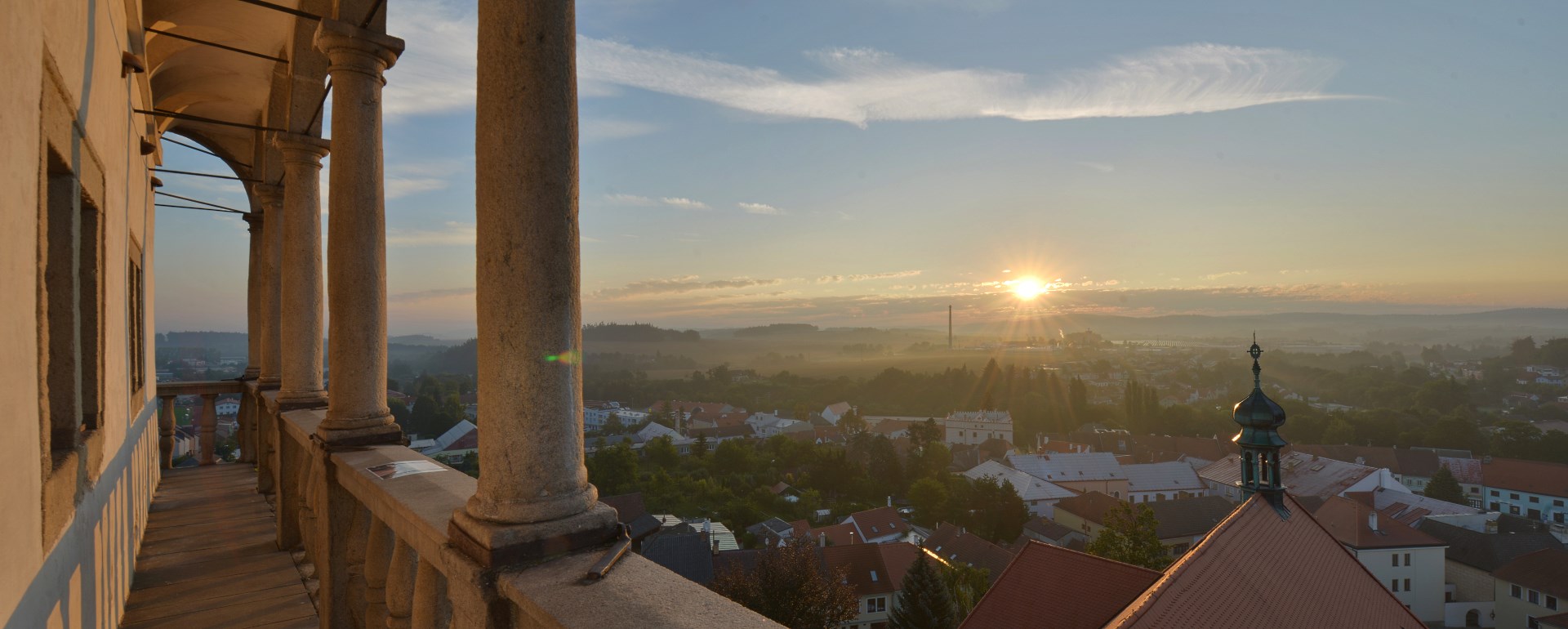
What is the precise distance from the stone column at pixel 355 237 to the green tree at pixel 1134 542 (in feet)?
98.7

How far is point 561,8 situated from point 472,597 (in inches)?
80.7

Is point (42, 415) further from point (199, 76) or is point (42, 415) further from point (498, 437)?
point (199, 76)

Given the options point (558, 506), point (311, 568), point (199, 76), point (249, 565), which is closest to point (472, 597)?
point (558, 506)

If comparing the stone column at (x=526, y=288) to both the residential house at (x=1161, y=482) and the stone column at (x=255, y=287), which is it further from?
the residential house at (x=1161, y=482)

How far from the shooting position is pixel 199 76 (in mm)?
9852

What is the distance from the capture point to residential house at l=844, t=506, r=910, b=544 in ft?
188

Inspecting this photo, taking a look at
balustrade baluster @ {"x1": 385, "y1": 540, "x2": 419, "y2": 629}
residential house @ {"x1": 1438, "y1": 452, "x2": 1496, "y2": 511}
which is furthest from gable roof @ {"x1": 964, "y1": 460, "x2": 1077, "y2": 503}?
balustrade baluster @ {"x1": 385, "y1": 540, "x2": 419, "y2": 629}

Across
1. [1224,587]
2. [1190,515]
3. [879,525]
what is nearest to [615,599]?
[1224,587]

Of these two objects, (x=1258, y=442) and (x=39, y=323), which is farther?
(x=1258, y=442)

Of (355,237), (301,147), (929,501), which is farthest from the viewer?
(929,501)

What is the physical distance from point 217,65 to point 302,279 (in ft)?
14.7

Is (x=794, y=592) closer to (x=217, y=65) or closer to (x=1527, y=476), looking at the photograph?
(x=217, y=65)

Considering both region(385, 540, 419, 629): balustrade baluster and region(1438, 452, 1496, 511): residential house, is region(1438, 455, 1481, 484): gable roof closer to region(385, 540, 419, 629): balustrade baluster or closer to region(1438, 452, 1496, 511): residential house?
region(1438, 452, 1496, 511): residential house

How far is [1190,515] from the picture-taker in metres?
59.5
